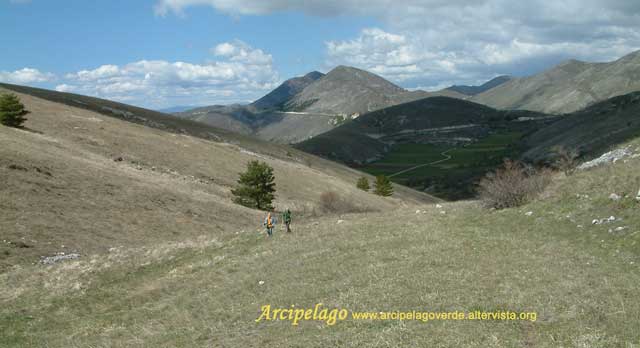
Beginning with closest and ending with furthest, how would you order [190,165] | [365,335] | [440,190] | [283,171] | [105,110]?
[365,335] < [190,165] < [283,171] < [105,110] < [440,190]

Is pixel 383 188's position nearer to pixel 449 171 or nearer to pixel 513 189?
pixel 513 189

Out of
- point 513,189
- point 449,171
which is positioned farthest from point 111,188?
point 449,171

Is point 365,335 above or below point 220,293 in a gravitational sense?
above

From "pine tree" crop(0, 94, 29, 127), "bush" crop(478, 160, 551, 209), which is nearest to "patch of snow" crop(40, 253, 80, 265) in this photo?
"bush" crop(478, 160, 551, 209)

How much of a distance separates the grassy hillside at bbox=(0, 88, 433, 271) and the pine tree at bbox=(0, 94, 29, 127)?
68.0 inches

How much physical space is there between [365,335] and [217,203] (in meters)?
36.3

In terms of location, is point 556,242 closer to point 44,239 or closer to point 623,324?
point 623,324

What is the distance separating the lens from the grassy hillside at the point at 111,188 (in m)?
30.8

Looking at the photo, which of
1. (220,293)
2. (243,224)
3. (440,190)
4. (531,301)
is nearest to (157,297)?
(220,293)

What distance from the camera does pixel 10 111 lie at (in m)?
53.5

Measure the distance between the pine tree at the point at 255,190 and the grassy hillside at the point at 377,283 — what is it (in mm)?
22149

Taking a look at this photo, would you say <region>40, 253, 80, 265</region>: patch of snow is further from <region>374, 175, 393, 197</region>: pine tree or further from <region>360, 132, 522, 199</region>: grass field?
<region>360, 132, 522, 199</region>: grass field

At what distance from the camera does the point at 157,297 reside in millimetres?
20547

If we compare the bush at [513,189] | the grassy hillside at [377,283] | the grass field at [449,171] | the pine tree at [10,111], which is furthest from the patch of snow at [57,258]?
the grass field at [449,171]
